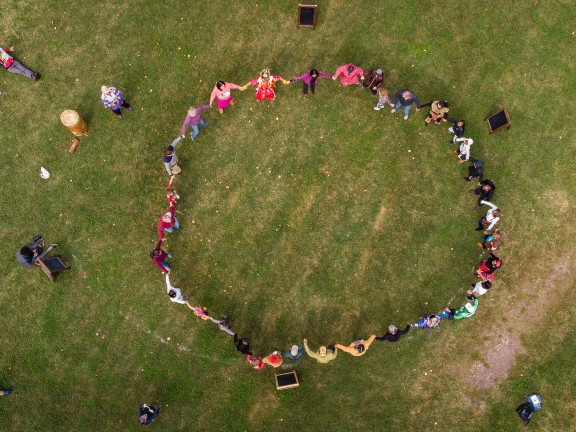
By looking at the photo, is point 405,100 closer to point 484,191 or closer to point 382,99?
point 382,99

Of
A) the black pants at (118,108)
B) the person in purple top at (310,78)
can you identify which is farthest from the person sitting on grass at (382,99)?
the black pants at (118,108)

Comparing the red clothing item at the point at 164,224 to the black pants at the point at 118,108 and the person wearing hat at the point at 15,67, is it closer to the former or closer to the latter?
the black pants at the point at 118,108

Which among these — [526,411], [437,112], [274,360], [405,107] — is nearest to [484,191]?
[437,112]

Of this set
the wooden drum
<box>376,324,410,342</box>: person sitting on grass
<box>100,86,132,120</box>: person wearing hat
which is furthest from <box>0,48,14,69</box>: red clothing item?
<box>376,324,410,342</box>: person sitting on grass

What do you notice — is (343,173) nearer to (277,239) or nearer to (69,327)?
(277,239)

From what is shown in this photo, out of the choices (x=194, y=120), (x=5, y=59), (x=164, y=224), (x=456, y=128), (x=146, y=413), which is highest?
(x=456, y=128)

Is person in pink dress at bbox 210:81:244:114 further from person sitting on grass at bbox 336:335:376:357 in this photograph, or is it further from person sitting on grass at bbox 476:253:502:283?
person sitting on grass at bbox 476:253:502:283

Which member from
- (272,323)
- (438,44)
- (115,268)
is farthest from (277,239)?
(438,44)
